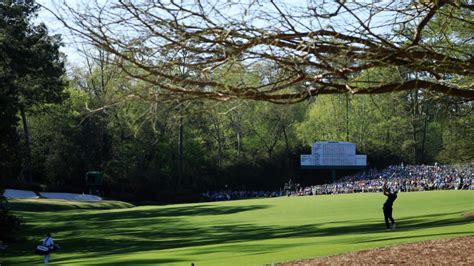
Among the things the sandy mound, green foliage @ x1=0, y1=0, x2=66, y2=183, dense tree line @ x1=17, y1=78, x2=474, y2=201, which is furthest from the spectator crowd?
the sandy mound

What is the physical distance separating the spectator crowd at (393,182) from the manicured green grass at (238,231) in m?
20.3

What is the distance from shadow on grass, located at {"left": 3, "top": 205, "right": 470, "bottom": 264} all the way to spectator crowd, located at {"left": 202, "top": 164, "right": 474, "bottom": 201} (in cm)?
3083

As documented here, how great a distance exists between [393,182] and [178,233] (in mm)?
42754

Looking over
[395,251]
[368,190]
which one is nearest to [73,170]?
[368,190]

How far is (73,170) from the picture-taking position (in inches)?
3258

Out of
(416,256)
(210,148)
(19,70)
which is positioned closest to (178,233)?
(19,70)

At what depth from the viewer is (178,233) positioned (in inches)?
1379

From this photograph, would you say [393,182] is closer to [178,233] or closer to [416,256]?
[178,233]

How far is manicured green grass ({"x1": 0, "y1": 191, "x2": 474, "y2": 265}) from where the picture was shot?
21.5 metres

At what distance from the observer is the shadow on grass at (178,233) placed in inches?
1022

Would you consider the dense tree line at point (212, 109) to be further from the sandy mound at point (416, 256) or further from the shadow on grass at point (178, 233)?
the shadow on grass at point (178, 233)

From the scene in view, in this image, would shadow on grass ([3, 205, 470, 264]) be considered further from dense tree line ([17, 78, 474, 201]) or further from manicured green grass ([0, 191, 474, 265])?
dense tree line ([17, 78, 474, 201])

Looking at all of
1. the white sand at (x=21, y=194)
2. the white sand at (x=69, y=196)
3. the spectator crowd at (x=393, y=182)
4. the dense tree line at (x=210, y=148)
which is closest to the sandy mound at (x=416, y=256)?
the spectator crowd at (x=393, y=182)

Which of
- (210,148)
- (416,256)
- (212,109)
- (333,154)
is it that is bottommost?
(416,256)
